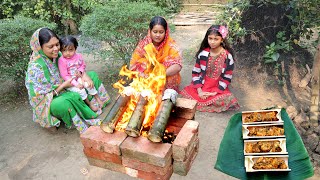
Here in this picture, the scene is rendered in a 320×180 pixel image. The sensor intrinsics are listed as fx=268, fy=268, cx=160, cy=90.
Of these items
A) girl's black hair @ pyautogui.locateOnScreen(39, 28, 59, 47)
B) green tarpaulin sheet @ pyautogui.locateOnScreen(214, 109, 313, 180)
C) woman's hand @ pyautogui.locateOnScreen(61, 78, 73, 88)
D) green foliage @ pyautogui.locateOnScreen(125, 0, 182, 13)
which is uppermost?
girl's black hair @ pyautogui.locateOnScreen(39, 28, 59, 47)

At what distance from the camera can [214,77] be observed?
15.4ft

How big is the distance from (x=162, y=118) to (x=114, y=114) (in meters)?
0.58

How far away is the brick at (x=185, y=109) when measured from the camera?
3.44 m

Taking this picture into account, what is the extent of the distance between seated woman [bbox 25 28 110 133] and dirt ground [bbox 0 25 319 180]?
0.29 meters

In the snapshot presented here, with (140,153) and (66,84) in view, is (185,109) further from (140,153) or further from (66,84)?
(66,84)

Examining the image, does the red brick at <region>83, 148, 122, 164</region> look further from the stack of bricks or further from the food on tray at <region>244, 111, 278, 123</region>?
the food on tray at <region>244, 111, 278, 123</region>

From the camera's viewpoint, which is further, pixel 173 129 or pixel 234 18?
pixel 234 18

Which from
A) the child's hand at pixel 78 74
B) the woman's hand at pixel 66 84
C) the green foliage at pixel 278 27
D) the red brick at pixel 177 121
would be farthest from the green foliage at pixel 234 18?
the woman's hand at pixel 66 84

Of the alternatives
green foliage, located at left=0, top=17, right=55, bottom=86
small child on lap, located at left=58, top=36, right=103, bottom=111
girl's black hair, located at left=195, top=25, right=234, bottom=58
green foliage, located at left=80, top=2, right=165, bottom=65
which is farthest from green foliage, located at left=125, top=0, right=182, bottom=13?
small child on lap, located at left=58, top=36, right=103, bottom=111

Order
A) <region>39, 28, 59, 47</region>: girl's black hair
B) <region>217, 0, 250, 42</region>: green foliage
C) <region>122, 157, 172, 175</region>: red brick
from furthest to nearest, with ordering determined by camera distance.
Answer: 1. <region>217, 0, 250, 42</region>: green foliage
2. <region>39, 28, 59, 47</region>: girl's black hair
3. <region>122, 157, 172, 175</region>: red brick

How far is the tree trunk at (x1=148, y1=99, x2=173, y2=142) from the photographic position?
111 inches

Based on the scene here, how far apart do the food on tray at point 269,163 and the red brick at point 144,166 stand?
3.40 feet

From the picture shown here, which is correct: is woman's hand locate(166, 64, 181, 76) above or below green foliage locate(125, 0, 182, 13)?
below

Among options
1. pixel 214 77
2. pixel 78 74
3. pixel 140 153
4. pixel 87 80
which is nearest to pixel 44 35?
pixel 78 74
